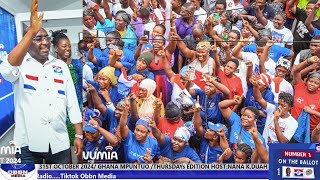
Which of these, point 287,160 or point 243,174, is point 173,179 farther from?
point 287,160

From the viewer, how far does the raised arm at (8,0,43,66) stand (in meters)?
4.12

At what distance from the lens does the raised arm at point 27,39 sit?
4117 millimetres

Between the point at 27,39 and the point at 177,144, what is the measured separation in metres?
1.51

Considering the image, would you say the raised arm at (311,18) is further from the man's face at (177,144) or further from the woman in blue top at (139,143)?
the woman in blue top at (139,143)

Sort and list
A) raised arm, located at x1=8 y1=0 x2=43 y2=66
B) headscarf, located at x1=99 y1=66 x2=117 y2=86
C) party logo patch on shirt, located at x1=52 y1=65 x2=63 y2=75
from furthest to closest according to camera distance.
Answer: headscarf, located at x1=99 y1=66 x2=117 y2=86 < party logo patch on shirt, located at x1=52 y1=65 x2=63 y2=75 < raised arm, located at x1=8 y1=0 x2=43 y2=66

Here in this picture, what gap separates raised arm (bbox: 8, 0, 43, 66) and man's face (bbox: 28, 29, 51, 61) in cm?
4

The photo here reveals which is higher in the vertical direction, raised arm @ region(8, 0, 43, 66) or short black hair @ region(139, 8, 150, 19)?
short black hair @ region(139, 8, 150, 19)

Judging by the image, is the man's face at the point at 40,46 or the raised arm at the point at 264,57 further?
the raised arm at the point at 264,57

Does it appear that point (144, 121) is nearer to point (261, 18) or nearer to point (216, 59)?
point (216, 59)

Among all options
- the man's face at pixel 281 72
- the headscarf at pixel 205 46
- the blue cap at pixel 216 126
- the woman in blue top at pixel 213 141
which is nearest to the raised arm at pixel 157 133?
the woman in blue top at pixel 213 141
